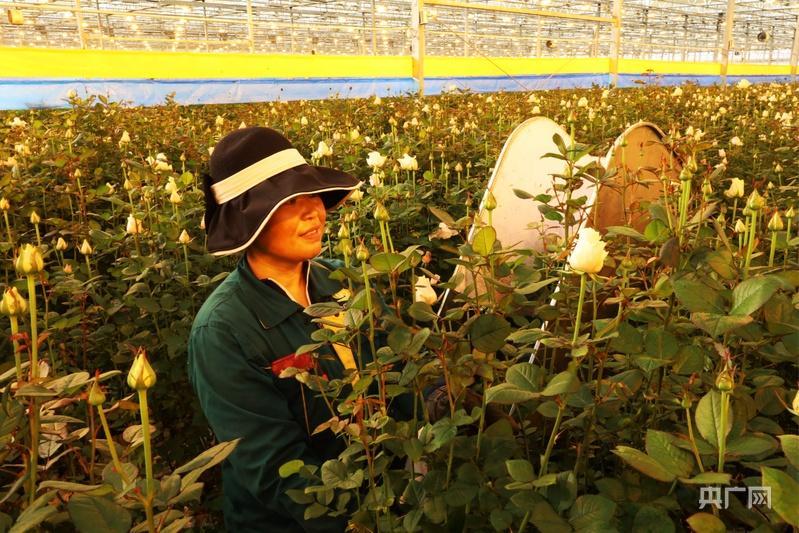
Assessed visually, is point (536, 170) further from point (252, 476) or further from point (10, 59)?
point (10, 59)

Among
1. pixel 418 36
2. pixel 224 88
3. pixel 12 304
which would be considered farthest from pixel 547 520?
pixel 224 88

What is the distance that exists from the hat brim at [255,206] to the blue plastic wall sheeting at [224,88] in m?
6.87

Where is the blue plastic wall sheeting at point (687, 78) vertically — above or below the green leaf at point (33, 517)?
above

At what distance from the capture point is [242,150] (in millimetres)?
1507

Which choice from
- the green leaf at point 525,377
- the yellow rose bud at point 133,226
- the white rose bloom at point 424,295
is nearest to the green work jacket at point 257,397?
the white rose bloom at point 424,295

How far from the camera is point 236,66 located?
12.5 meters

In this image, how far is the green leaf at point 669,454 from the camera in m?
0.66

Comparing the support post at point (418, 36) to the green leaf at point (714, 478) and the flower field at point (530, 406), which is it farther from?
the green leaf at point (714, 478)

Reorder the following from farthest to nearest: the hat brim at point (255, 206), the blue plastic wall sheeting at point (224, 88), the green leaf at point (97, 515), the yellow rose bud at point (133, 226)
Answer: the blue plastic wall sheeting at point (224, 88) < the yellow rose bud at point (133, 226) < the hat brim at point (255, 206) < the green leaf at point (97, 515)

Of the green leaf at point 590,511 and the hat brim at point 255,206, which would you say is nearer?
the green leaf at point 590,511

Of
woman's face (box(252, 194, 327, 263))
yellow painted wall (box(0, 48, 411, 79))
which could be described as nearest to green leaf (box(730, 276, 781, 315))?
woman's face (box(252, 194, 327, 263))

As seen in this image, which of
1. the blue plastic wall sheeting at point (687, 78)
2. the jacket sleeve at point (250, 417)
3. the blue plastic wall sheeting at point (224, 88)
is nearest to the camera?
the jacket sleeve at point (250, 417)

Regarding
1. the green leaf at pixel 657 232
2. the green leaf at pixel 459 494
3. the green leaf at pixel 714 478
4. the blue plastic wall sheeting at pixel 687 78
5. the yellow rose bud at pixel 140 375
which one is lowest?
the green leaf at pixel 459 494

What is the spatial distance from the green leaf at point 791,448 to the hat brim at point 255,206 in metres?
1.10
